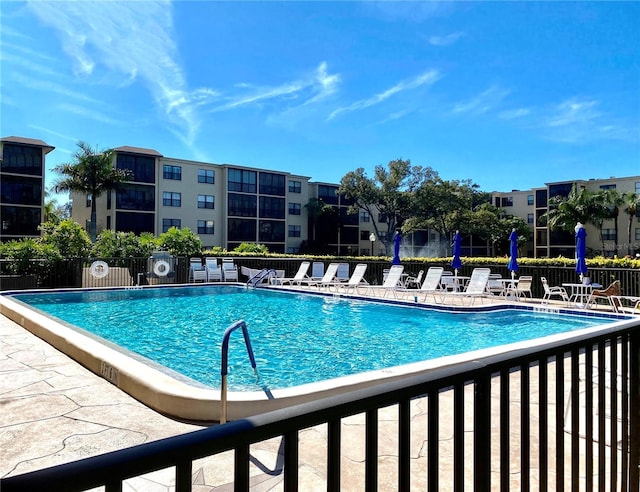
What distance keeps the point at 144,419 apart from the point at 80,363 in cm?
237

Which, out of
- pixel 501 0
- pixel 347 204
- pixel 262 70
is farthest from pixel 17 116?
pixel 347 204

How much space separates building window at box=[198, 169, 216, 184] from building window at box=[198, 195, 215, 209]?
1.38 meters

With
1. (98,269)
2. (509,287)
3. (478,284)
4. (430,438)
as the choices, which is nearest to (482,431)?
(430,438)

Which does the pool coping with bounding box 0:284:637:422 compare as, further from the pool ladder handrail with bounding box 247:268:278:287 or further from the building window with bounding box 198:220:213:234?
the building window with bounding box 198:220:213:234

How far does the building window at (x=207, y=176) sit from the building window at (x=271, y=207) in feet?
→ 16.7

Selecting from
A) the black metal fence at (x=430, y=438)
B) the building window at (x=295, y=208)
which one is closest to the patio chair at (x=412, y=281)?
the black metal fence at (x=430, y=438)

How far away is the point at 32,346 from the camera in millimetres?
6973

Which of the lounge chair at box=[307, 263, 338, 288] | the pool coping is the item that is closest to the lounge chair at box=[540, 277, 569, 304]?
the lounge chair at box=[307, 263, 338, 288]

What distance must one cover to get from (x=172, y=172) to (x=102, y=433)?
39066 mm

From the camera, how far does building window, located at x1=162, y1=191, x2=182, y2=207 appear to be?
131 feet

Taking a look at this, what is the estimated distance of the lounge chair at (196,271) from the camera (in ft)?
64.4

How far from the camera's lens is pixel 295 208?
48125mm

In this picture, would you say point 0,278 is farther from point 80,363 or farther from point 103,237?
point 80,363

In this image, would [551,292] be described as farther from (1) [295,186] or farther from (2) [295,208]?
(1) [295,186]
